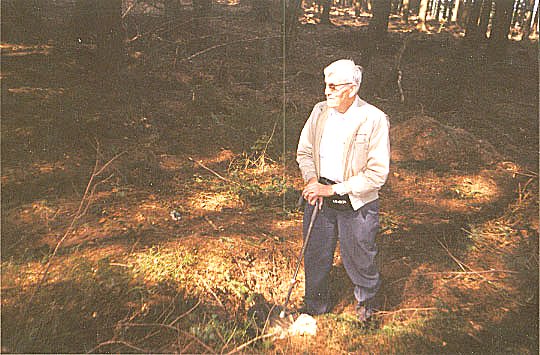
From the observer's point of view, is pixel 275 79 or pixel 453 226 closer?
pixel 453 226

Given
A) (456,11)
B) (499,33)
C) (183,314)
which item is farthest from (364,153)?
(456,11)

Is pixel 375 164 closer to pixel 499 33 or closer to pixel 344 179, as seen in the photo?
pixel 344 179

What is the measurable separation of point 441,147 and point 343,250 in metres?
4.45

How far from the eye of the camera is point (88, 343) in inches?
116

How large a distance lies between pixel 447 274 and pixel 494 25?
11.7 meters

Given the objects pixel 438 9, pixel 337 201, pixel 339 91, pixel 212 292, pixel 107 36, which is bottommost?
pixel 212 292

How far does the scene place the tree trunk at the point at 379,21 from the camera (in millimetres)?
11109

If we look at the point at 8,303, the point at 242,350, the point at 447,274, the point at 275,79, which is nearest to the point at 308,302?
the point at 242,350

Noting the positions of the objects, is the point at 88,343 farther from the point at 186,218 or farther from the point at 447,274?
the point at 447,274

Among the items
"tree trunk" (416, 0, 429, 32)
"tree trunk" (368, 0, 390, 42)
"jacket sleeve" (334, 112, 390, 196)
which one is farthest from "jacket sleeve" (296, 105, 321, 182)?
"tree trunk" (416, 0, 429, 32)

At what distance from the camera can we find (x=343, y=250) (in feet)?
11.5

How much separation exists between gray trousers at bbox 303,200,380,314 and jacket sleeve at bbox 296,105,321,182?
332 millimetres

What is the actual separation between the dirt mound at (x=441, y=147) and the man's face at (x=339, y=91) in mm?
4328

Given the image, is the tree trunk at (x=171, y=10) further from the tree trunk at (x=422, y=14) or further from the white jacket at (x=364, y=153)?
the tree trunk at (x=422, y=14)
